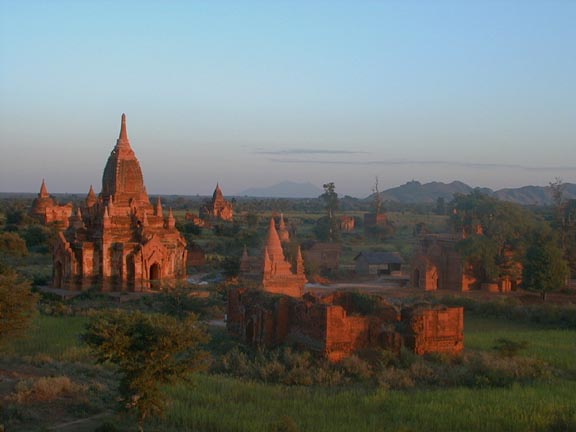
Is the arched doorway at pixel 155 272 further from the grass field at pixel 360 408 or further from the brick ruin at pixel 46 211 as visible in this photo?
the brick ruin at pixel 46 211

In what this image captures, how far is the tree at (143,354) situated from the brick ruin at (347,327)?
6.65m

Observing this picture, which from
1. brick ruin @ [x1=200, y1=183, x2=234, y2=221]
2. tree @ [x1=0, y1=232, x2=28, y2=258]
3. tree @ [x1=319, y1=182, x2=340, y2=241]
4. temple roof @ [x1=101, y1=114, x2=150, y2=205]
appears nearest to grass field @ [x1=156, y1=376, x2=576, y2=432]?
temple roof @ [x1=101, y1=114, x2=150, y2=205]

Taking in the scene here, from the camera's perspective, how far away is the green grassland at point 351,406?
12.4m

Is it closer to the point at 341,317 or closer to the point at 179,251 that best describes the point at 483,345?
the point at 341,317

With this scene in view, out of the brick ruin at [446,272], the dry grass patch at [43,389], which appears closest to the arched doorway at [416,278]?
the brick ruin at [446,272]

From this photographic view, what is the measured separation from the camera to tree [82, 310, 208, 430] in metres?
12.0

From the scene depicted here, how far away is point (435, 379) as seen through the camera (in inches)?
661

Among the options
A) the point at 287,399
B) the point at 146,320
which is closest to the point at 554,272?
the point at 287,399

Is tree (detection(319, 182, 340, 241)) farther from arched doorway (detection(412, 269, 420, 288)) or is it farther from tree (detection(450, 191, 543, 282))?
arched doorway (detection(412, 269, 420, 288))

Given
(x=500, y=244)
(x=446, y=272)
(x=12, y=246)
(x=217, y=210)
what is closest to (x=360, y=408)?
(x=446, y=272)

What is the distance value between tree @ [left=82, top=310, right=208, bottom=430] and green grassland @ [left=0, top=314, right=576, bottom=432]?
55cm

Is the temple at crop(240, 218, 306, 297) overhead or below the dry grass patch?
overhead

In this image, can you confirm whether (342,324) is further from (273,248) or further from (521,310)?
(521,310)

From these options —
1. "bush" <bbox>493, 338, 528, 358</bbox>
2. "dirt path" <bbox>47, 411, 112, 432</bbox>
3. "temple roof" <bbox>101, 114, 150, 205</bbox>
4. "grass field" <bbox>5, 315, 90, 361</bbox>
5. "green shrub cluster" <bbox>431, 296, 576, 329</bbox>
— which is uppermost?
"temple roof" <bbox>101, 114, 150, 205</bbox>
